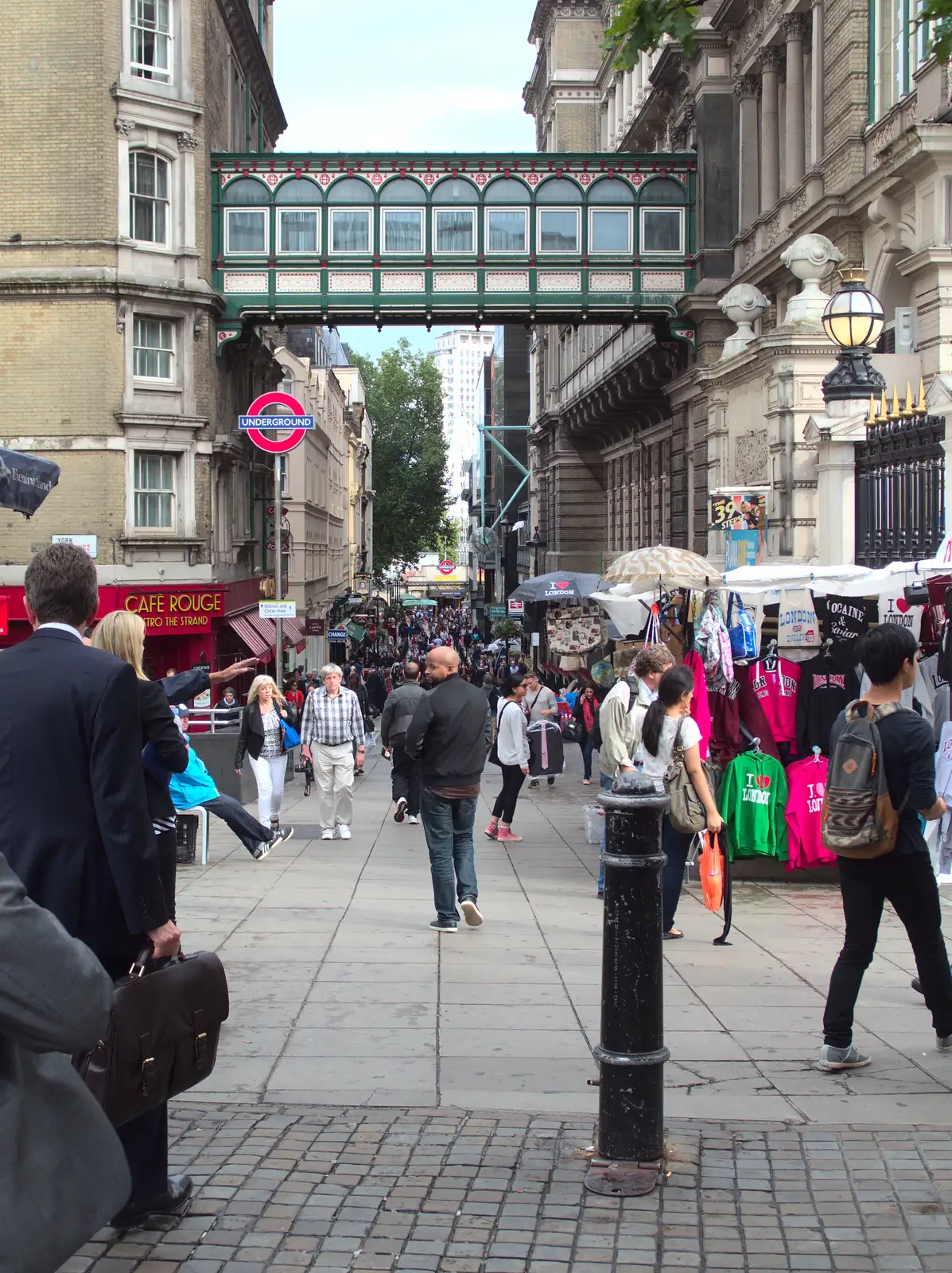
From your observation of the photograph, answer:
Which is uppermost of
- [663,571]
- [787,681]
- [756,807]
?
[663,571]

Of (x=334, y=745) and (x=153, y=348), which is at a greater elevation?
(x=153, y=348)

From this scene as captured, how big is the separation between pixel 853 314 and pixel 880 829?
7.34 m

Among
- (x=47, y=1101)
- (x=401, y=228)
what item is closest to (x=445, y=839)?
(x=47, y=1101)

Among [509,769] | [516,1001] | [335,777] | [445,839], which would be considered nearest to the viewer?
[516,1001]

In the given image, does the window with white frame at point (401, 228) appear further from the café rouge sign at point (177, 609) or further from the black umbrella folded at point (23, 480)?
the black umbrella folded at point (23, 480)

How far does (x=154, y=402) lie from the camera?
2830cm

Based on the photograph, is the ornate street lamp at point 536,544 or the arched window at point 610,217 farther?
the ornate street lamp at point 536,544

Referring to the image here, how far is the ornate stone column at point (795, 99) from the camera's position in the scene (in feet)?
73.0

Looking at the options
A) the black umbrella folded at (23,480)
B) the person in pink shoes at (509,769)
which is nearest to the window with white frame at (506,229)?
the person in pink shoes at (509,769)

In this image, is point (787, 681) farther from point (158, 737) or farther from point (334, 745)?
point (158, 737)

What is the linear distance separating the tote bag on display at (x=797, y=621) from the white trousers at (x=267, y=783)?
527 cm

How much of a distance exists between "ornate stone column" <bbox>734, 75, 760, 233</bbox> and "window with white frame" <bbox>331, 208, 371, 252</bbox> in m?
7.71

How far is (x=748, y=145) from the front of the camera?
2594cm

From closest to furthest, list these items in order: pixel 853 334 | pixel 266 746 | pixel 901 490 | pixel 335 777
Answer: pixel 901 490, pixel 853 334, pixel 266 746, pixel 335 777
